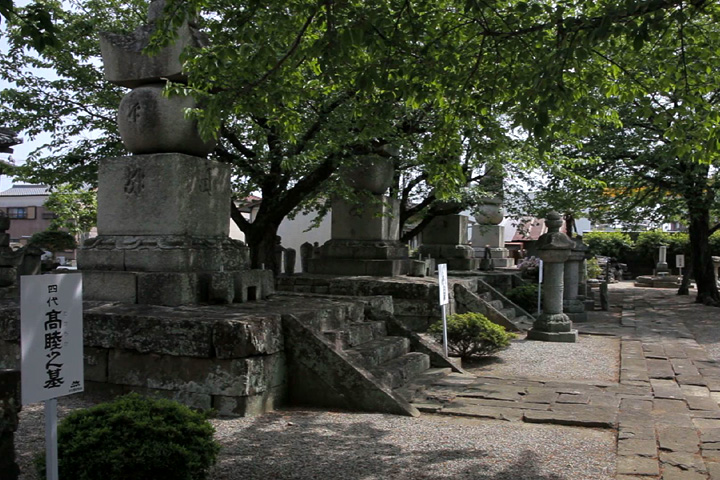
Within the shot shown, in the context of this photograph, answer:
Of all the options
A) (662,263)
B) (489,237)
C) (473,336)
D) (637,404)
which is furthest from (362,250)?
(662,263)

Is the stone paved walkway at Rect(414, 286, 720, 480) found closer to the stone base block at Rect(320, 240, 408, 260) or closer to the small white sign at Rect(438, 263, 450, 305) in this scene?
the small white sign at Rect(438, 263, 450, 305)

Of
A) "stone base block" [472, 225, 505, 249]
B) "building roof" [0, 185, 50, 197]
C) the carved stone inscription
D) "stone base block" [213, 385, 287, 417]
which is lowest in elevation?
"stone base block" [213, 385, 287, 417]

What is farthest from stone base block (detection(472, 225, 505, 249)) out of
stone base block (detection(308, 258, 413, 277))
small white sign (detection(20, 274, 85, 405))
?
small white sign (detection(20, 274, 85, 405))

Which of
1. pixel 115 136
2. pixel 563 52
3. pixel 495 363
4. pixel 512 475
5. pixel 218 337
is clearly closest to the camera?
pixel 512 475

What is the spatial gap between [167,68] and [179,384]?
11.4 ft

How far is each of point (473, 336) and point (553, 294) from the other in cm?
302

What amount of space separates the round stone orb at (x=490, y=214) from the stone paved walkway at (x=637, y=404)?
30.3 ft

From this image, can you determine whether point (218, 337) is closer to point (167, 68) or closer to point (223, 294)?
point (223, 294)

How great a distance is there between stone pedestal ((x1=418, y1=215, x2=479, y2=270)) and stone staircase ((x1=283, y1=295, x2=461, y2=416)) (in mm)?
9093

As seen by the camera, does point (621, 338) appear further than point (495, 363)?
Yes

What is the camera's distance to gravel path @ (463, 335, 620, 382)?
8.38m

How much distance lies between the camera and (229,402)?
219 inches

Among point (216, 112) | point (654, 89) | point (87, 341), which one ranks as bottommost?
point (87, 341)

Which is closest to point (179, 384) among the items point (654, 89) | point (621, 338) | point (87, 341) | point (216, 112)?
point (87, 341)
